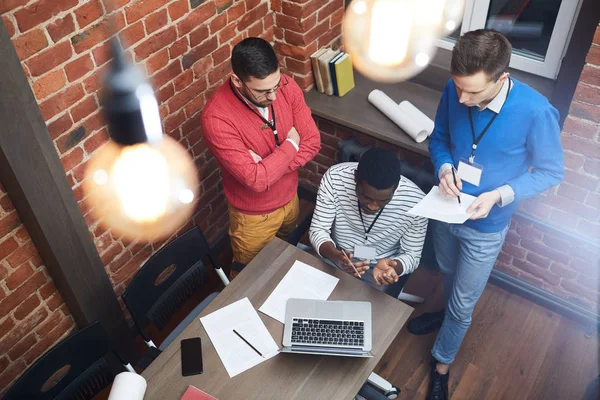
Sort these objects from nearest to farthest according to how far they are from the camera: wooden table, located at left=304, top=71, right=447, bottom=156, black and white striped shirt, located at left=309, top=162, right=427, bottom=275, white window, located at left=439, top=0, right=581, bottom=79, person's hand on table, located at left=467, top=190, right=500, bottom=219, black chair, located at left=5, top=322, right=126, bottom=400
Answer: black chair, located at left=5, top=322, right=126, bottom=400, person's hand on table, located at left=467, top=190, right=500, bottom=219, black and white striped shirt, located at left=309, top=162, right=427, bottom=275, white window, located at left=439, top=0, right=581, bottom=79, wooden table, located at left=304, top=71, right=447, bottom=156

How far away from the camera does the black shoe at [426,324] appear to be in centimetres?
295

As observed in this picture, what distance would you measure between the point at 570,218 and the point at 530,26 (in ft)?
3.43

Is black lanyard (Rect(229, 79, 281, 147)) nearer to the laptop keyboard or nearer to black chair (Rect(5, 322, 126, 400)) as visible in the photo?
the laptop keyboard

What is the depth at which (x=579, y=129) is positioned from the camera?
2.35 metres

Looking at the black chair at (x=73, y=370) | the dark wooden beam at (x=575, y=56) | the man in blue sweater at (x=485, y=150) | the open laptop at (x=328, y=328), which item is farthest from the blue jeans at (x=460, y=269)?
the black chair at (x=73, y=370)

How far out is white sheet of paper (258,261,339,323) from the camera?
212cm

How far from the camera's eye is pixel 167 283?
2.40 meters

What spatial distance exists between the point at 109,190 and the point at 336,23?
169cm

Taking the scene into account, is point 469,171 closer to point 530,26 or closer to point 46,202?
point 530,26

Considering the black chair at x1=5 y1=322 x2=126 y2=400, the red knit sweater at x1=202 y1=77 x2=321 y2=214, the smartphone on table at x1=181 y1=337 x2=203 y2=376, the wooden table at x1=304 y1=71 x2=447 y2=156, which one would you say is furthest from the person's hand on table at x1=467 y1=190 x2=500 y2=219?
the black chair at x1=5 y1=322 x2=126 y2=400

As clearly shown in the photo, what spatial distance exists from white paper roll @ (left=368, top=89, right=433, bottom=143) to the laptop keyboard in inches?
46.8

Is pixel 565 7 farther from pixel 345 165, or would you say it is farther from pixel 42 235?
pixel 42 235

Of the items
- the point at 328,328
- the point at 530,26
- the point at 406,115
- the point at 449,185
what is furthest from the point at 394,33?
the point at 328,328

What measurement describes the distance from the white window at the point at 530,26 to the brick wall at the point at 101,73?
84 cm
